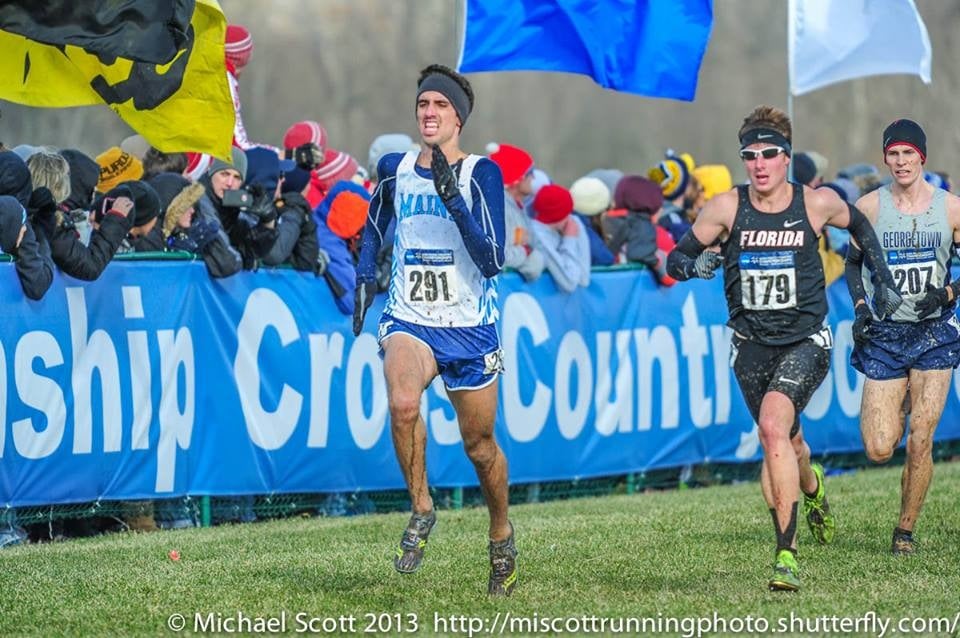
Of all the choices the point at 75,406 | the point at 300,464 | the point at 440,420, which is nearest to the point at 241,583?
the point at 75,406

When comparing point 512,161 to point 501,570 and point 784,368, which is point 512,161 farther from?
point 501,570

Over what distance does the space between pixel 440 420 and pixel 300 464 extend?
1.36 metres

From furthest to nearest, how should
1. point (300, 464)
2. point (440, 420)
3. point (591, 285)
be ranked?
point (591, 285) → point (440, 420) → point (300, 464)

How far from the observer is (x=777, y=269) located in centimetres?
947

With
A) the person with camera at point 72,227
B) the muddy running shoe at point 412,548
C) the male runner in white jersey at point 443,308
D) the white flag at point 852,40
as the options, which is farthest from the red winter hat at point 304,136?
the muddy running shoe at point 412,548

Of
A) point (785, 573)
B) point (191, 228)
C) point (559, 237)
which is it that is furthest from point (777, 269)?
point (559, 237)

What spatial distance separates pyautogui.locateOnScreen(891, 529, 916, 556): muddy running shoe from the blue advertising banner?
4.21 metres

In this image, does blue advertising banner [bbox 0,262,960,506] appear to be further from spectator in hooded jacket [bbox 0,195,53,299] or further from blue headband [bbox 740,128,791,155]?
blue headband [bbox 740,128,791,155]

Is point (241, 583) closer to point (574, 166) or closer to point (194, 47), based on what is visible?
point (194, 47)

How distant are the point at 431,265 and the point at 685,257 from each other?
1356mm

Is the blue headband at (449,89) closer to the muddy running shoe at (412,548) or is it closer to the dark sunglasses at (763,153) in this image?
the dark sunglasses at (763,153)

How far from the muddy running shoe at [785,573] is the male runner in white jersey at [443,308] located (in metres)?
1.25

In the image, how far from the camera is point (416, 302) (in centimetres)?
902

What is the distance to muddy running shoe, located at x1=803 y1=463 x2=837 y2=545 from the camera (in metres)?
11.0
